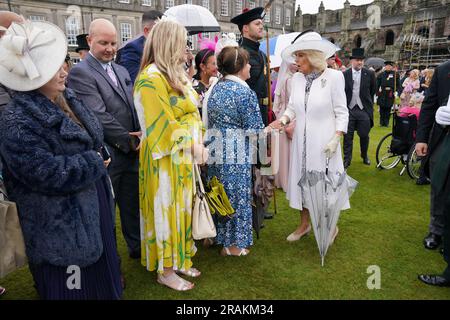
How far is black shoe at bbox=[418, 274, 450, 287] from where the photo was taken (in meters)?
3.17

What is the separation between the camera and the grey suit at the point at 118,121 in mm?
3086

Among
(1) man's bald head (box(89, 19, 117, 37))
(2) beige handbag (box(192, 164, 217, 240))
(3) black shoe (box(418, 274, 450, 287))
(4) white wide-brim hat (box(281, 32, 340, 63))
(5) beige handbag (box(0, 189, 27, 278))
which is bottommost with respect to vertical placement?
(3) black shoe (box(418, 274, 450, 287))

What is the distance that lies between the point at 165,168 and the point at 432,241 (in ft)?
10.8

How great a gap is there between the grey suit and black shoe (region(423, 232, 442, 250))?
3387mm

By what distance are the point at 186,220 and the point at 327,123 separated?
1.93 m

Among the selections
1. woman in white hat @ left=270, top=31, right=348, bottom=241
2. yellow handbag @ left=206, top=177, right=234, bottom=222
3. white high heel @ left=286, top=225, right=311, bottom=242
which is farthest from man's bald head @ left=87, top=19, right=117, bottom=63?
white high heel @ left=286, top=225, right=311, bottom=242

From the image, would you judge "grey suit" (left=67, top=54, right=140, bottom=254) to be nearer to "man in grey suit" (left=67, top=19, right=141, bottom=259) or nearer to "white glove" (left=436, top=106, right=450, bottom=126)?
"man in grey suit" (left=67, top=19, right=141, bottom=259)

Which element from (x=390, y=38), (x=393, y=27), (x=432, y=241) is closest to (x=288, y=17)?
(x=390, y=38)

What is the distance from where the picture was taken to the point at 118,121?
130 inches

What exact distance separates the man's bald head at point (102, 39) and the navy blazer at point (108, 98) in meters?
0.08

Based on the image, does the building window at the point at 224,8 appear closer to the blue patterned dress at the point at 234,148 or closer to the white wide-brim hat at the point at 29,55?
the blue patterned dress at the point at 234,148

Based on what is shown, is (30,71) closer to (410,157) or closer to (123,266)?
(123,266)

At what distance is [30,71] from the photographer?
1984 millimetres
